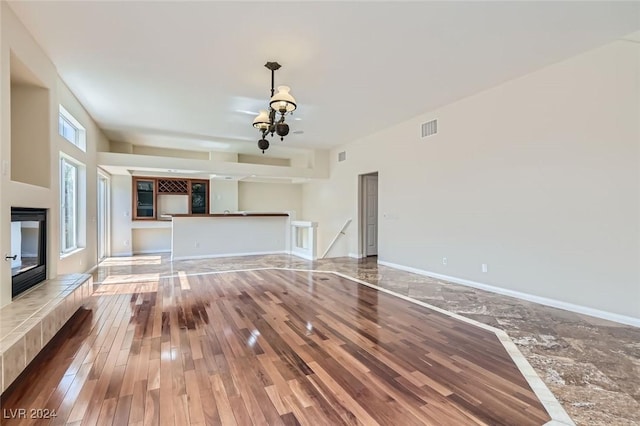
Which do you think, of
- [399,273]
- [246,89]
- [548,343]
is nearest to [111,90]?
[246,89]

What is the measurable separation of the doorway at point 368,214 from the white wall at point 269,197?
10.2 feet

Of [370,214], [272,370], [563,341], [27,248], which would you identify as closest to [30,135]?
[27,248]

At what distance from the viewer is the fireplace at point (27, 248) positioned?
9.32 feet

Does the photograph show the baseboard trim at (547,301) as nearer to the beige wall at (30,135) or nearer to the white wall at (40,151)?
the white wall at (40,151)

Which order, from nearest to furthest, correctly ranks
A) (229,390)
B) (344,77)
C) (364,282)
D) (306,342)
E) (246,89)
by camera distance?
1. (229,390)
2. (306,342)
3. (344,77)
4. (246,89)
5. (364,282)

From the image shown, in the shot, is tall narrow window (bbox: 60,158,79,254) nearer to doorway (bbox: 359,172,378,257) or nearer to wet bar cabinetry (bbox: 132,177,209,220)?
wet bar cabinetry (bbox: 132,177,209,220)

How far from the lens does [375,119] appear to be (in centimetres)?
591

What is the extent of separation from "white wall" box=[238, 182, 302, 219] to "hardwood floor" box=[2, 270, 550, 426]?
21.3 ft

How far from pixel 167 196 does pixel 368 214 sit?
6007 millimetres

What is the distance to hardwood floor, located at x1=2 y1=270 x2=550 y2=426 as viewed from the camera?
70.3 inches

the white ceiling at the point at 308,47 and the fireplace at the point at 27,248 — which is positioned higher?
the white ceiling at the point at 308,47

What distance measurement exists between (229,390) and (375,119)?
5.19m

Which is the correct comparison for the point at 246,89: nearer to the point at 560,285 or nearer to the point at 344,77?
the point at 344,77
